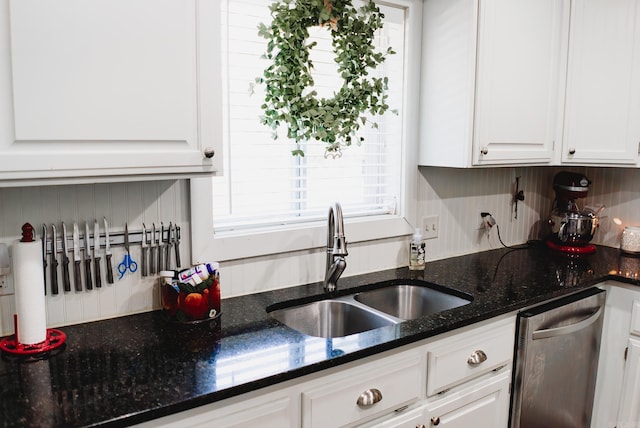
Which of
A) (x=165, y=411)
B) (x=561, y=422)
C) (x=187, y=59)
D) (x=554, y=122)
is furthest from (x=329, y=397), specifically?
(x=554, y=122)

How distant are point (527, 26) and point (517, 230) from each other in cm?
109

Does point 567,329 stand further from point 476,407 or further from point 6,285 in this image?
point 6,285

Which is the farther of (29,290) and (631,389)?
(631,389)

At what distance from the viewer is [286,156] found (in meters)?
2.00

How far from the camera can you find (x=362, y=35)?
1.94 metres

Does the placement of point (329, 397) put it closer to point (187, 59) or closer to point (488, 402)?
point (488, 402)

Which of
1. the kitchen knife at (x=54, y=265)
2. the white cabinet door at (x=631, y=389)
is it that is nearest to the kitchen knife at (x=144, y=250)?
the kitchen knife at (x=54, y=265)

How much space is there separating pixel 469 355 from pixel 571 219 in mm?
1259

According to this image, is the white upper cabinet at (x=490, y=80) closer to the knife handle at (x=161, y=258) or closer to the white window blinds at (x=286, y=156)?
the white window blinds at (x=286, y=156)

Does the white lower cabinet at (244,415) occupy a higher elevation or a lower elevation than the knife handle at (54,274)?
lower

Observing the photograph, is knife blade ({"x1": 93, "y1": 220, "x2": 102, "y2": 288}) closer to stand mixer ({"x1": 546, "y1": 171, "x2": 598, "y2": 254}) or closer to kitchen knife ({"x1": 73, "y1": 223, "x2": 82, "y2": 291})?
kitchen knife ({"x1": 73, "y1": 223, "x2": 82, "y2": 291})

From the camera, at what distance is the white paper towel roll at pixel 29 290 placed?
1.34m

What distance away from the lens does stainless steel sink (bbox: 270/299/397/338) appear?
6.07ft

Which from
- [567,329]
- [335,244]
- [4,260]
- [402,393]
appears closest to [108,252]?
[4,260]
